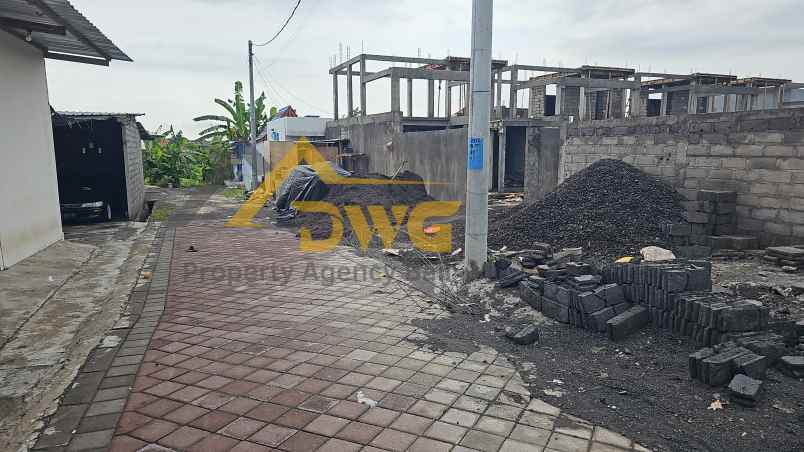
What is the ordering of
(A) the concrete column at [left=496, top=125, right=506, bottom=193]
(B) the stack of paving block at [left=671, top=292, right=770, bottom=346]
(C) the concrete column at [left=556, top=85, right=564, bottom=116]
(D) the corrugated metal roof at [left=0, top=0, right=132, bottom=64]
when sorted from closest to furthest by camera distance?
(B) the stack of paving block at [left=671, top=292, right=770, bottom=346] → (D) the corrugated metal roof at [left=0, top=0, right=132, bottom=64] → (A) the concrete column at [left=496, top=125, right=506, bottom=193] → (C) the concrete column at [left=556, top=85, right=564, bottom=116]

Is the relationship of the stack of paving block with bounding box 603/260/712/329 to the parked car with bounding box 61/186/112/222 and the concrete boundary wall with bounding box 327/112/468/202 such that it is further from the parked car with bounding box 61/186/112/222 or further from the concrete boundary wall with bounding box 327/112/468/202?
the parked car with bounding box 61/186/112/222

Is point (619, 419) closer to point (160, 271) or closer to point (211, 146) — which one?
point (160, 271)

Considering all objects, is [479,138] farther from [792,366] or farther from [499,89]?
[499,89]

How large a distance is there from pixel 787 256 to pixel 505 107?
2341 centimetres

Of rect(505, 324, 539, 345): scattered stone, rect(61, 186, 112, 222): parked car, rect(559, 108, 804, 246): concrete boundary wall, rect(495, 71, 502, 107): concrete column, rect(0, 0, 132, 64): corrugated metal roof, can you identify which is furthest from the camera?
rect(495, 71, 502, 107): concrete column

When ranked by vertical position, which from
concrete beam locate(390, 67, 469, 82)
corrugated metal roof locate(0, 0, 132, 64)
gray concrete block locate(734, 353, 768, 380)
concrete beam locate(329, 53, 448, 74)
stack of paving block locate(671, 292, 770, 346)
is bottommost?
gray concrete block locate(734, 353, 768, 380)

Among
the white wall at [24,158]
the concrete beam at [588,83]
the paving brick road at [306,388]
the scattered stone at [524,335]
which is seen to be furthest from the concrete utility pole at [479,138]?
the concrete beam at [588,83]

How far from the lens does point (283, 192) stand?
15344 millimetres

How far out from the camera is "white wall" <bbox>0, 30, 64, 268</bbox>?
7.54m

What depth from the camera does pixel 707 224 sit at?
7.13 m

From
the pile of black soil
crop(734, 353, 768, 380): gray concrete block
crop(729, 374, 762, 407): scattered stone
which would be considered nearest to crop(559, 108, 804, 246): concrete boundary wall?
crop(734, 353, 768, 380): gray concrete block

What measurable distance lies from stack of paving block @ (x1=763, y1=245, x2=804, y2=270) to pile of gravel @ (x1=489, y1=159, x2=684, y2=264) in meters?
1.28

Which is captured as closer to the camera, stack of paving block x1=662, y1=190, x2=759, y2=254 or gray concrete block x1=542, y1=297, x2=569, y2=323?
gray concrete block x1=542, y1=297, x2=569, y2=323

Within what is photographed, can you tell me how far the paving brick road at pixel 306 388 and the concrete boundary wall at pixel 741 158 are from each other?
4.94 meters
